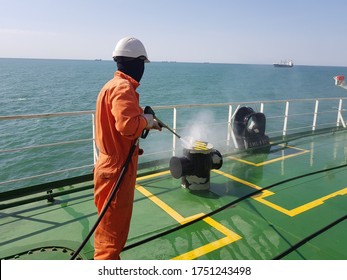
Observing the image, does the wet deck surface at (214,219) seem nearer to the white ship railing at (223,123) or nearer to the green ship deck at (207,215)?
the green ship deck at (207,215)

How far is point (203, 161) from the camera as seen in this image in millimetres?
4758

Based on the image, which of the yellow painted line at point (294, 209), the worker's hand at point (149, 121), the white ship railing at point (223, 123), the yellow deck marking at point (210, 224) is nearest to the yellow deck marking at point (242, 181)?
the yellow painted line at point (294, 209)

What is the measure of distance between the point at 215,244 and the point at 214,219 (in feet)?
2.00

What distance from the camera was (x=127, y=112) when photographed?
225cm

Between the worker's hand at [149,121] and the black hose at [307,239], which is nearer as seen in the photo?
the worker's hand at [149,121]

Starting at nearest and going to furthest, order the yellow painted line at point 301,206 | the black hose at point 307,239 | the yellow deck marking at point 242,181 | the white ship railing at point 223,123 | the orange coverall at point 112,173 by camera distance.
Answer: the orange coverall at point 112,173, the black hose at point 307,239, the yellow painted line at point 301,206, the yellow deck marking at point 242,181, the white ship railing at point 223,123

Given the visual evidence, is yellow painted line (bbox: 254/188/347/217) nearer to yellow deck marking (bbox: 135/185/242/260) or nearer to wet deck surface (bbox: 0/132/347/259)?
wet deck surface (bbox: 0/132/347/259)

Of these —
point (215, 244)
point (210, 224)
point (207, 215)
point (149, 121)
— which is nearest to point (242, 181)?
point (207, 215)

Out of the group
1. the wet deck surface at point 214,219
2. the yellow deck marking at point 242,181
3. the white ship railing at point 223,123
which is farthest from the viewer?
the white ship railing at point 223,123

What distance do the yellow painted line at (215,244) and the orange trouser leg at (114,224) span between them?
36.6 inches

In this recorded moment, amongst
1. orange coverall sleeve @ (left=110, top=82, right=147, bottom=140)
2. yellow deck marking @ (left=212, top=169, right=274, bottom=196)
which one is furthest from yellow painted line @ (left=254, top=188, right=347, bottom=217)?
orange coverall sleeve @ (left=110, top=82, right=147, bottom=140)

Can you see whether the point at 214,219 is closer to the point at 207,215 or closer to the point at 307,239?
the point at 207,215

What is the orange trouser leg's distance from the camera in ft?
8.19

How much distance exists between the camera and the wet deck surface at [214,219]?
3.33 m
